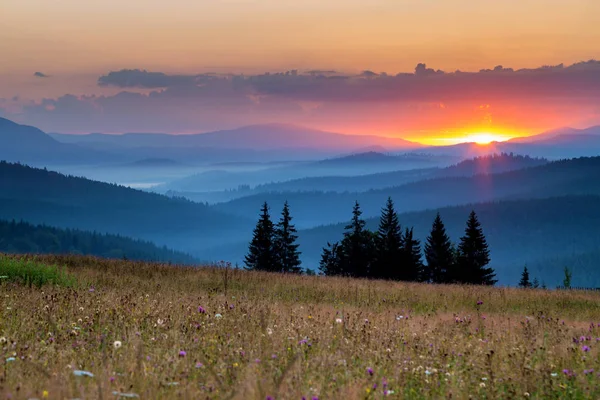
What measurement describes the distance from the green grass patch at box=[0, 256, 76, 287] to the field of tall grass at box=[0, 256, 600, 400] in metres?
1.05

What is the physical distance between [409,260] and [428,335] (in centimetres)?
5895

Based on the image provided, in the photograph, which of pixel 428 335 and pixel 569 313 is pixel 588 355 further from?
pixel 569 313

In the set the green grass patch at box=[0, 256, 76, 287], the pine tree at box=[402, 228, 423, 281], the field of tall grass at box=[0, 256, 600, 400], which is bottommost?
the pine tree at box=[402, 228, 423, 281]

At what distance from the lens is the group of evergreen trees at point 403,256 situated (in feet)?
222

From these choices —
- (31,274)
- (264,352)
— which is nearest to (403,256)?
(31,274)

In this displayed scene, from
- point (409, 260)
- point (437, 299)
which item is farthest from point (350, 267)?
point (437, 299)

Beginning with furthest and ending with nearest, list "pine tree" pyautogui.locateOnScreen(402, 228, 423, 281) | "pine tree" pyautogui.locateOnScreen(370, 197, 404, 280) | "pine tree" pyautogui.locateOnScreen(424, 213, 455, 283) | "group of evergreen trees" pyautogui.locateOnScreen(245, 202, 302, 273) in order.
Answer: "pine tree" pyautogui.locateOnScreen(424, 213, 455, 283) < "group of evergreen trees" pyautogui.locateOnScreen(245, 202, 302, 273) < "pine tree" pyautogui.locateOnScreen(370, 197, 404, 280) < "pine tree" pyautogui.locateOnScreen(402, 228, 423, 281)

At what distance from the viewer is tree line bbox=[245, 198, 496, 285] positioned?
67.8 metres

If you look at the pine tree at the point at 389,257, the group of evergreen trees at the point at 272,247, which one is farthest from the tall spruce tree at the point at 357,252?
the group of evergreen trees at the point at 272,247

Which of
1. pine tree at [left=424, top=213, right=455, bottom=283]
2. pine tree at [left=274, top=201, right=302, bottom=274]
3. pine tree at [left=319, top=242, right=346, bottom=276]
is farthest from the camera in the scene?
pine tree at [left=274, top=201, right=302, bottom=274]

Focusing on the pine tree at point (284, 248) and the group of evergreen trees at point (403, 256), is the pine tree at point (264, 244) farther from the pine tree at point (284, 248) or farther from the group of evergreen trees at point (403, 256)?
the group of evergreen trees at point (403, 256)

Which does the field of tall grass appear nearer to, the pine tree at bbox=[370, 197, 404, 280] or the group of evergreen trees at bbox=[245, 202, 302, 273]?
the pine tree at bbox=[370, 197, 404, 280]

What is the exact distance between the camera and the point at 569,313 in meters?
15.3

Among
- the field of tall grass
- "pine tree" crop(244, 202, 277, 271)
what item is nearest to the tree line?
"pine tree" crop(244, 202, 277, 271)
